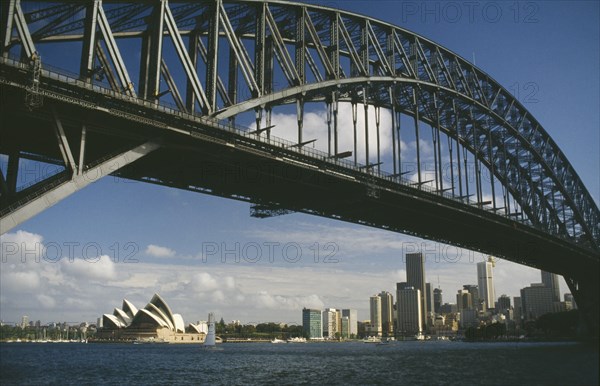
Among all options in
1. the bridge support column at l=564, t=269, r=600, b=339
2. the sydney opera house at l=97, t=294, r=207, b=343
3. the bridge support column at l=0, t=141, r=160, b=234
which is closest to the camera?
the bridge support column at l=0, t=141, r=160, b=234

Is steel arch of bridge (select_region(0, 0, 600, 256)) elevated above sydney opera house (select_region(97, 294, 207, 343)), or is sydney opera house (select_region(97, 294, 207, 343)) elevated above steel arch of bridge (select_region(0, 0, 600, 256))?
steel arch of bridge (select_region(0, 0, 600, 256))

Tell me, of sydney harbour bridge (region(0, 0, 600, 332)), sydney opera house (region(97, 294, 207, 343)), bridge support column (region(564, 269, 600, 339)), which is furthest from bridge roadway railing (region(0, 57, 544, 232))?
sydney opera house (region(97, 294, 207, 343))

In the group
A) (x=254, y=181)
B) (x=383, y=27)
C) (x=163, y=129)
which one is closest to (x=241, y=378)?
(x=254, y=181)

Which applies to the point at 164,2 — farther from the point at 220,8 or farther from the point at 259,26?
the point at 259,26

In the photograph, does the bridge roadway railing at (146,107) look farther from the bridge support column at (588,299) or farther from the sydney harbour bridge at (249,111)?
the bridge support column at (588,299)

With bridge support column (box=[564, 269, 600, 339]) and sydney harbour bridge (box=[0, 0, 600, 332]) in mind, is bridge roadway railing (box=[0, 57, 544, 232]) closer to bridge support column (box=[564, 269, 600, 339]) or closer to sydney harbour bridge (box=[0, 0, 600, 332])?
sydney harbour bridge (box=[0, 0, 600, 332])

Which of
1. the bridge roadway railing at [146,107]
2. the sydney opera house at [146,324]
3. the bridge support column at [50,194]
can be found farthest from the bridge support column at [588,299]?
the sydney opera house at [146,324]
